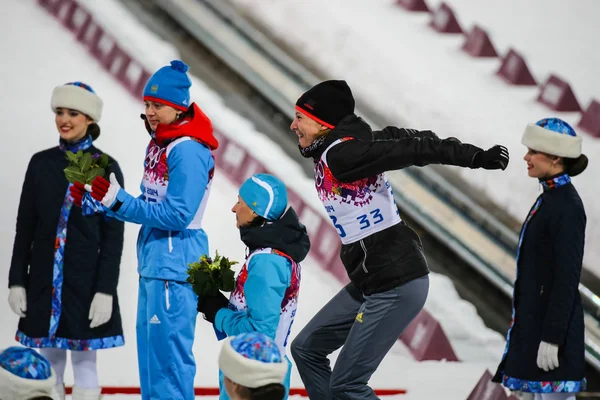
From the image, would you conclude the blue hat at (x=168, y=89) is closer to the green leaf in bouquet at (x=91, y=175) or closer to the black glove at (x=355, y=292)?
the green leaf in bouquet at (x=91, y=175)

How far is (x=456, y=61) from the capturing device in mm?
7355

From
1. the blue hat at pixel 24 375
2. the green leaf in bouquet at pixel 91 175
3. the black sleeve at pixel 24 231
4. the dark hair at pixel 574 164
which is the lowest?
the black sleeve at pixel 24 231

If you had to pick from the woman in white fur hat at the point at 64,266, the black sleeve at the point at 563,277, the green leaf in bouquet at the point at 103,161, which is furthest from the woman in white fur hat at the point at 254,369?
the woman in white fur hat at the point at 64,266

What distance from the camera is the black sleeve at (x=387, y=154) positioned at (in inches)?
130

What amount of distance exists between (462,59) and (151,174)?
408 cm

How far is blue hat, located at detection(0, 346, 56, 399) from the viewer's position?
2180mm

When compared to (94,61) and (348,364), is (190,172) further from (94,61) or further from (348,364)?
(94,61)

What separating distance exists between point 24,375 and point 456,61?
5661 mm

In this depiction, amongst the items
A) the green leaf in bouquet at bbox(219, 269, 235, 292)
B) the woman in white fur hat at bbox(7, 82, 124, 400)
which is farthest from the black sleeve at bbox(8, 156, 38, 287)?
the green leaf in bouquet at bbox(219, 269, 235, 292)

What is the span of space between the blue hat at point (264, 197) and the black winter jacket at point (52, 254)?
1097 millimetres

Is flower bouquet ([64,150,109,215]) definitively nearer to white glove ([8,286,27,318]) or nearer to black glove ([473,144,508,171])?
white glove ([8,286,27,318])

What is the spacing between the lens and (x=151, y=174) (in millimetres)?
3895

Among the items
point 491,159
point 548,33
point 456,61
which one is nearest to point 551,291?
point 491,159

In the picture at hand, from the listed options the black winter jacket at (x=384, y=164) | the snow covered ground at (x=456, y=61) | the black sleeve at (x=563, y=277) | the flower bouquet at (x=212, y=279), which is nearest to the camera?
the black winter jacket at (x=384, y=164)
